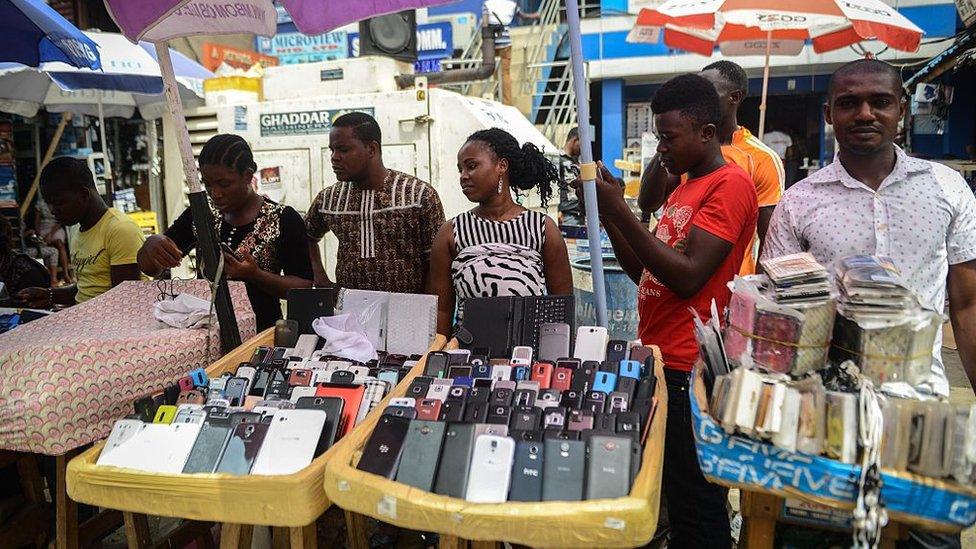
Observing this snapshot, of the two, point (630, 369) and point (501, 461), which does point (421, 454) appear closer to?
point (501, 461)

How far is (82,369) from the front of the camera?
2094mm

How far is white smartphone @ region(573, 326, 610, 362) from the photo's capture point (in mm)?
2180

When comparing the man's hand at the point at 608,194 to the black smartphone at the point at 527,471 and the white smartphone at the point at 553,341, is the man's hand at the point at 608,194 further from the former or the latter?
the black smartphone at the point at 527,471

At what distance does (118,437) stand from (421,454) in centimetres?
82

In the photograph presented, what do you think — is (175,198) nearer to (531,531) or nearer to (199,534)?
(199,534)

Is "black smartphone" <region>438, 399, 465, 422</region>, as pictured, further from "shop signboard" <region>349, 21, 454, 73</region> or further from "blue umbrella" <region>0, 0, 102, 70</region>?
"shop signboard" <region>349, 21, 454, 73</region>

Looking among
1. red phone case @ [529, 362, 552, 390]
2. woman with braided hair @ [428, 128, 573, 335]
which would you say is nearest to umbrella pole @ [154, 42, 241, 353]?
woman with braided hair @ [428, 128, 573, 335]

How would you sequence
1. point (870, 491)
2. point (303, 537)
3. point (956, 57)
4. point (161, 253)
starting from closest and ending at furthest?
point (870, 491) < point (303, 537) < point (161, 253) < point (956, 57)

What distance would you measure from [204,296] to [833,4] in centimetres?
464

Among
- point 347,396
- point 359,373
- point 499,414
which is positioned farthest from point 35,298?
point 499,414

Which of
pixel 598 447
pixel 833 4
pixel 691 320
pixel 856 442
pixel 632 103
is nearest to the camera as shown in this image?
pixel 856 442

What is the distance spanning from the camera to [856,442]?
137cm

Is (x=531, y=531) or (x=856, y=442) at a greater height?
(x=856, y=442)

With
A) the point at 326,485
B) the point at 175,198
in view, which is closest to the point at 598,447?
the point at 326,485
